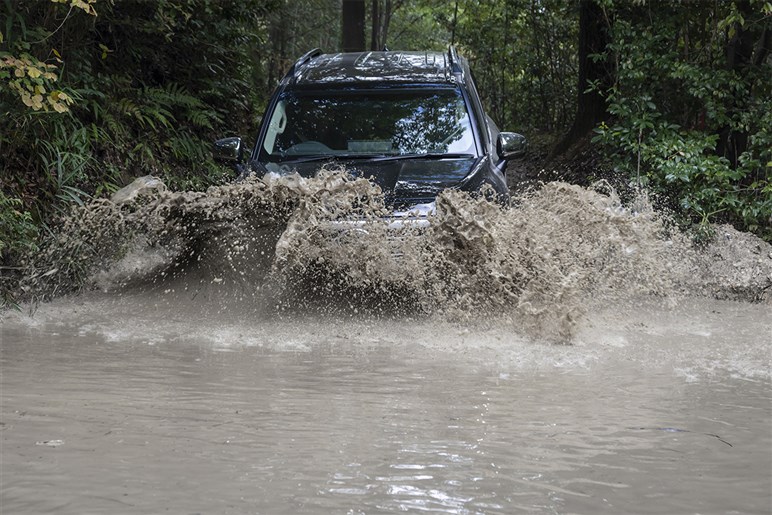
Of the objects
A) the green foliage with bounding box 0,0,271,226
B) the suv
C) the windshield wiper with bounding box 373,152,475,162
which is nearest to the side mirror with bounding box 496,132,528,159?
the suv

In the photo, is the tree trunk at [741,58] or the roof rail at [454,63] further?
the tree trunk at [741,58]

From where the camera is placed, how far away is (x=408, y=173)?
6586mm

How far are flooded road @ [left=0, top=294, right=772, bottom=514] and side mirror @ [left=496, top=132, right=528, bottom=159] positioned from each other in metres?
1.53

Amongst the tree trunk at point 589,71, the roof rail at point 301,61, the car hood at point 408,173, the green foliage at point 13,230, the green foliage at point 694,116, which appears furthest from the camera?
the tree trunk at point 589,71

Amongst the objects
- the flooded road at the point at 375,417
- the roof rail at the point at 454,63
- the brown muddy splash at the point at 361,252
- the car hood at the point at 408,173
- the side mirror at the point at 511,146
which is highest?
the roof rail at the point at 454,63

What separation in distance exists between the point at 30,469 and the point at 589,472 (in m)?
2.12

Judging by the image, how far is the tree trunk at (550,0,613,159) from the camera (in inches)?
488

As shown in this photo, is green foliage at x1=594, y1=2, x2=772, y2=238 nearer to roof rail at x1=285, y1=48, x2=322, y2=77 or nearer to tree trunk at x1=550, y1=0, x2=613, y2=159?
tree trunk at x1=550, y1=0, x2=613, y2=159

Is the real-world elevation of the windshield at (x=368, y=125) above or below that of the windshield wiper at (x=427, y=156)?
above

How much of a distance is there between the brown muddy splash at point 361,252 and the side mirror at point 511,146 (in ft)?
1.44

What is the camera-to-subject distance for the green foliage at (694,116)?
925 cm

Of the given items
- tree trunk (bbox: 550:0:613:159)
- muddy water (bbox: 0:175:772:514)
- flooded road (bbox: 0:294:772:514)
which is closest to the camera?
flooded road (bbox: 0:294:772:514)

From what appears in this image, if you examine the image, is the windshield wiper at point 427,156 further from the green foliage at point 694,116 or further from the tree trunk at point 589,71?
the tree trunk at point 589,71

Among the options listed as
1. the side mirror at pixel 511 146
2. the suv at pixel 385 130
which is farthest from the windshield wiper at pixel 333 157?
the side mirror at pixel 511 146
